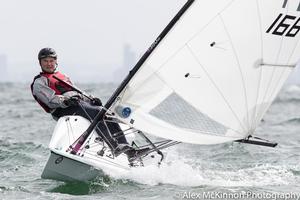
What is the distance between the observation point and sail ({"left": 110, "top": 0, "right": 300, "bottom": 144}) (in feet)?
21.7

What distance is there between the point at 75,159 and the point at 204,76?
4.94ft

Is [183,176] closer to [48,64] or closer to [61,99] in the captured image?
[61,99]

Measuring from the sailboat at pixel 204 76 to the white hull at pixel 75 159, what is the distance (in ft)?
0.03

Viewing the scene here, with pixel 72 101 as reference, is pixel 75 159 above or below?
below

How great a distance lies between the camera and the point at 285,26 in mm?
6660

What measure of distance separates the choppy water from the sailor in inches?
20.8

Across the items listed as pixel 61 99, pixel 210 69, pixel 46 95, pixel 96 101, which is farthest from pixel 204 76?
pixel 46 95

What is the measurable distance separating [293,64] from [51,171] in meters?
2.68

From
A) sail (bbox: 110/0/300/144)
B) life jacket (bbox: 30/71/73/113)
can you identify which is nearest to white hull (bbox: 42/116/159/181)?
life jacket (bbox: 30/71/73/113)

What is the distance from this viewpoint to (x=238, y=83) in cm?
679

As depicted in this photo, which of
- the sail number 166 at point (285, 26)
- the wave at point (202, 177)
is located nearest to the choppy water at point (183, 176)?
the wave at point (202, 177)

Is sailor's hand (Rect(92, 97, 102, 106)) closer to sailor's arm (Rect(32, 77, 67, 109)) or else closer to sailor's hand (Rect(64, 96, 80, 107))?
sailor's hand (Rect(64, 96, 80, 107))

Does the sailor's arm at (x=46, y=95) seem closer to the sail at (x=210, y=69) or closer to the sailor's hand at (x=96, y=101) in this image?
the sailor's hand at (x=96, y=101)

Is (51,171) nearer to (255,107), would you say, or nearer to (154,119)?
(154,119)
